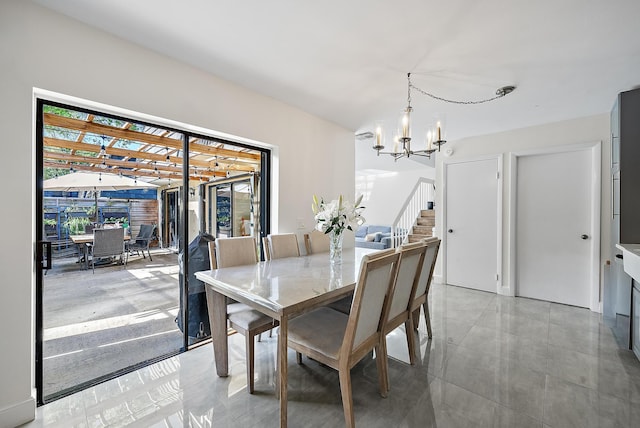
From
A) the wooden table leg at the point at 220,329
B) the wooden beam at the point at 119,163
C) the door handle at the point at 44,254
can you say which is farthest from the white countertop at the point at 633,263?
the door handle at the point at 44,254

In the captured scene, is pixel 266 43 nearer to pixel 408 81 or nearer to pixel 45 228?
pixel 408 81

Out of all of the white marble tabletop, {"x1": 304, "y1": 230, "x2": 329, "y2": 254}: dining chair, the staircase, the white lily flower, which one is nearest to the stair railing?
the staircase

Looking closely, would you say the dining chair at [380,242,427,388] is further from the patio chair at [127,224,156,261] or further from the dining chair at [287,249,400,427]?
the patio chair at [127,224,156,261]

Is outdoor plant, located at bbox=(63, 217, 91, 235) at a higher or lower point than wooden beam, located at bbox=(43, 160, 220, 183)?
lower

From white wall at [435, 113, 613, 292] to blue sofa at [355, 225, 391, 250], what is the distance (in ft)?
6.57

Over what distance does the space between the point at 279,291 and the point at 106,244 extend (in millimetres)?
1727

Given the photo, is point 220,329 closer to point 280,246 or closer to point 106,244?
point 280,246

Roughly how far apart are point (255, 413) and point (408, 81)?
2864 millimetres

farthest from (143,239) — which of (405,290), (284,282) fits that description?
(405,290)

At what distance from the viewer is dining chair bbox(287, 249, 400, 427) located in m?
1.45

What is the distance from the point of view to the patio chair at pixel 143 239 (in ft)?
8.20

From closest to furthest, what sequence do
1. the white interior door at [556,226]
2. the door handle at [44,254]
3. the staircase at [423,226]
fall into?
the door handle at [44,254]
the white interior door at [556,226]
the staircase at [423,226]

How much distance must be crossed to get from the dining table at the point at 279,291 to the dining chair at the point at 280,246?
27cm

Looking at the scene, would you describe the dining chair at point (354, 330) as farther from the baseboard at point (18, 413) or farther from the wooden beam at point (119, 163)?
the wooden beam at point (119, 163)
